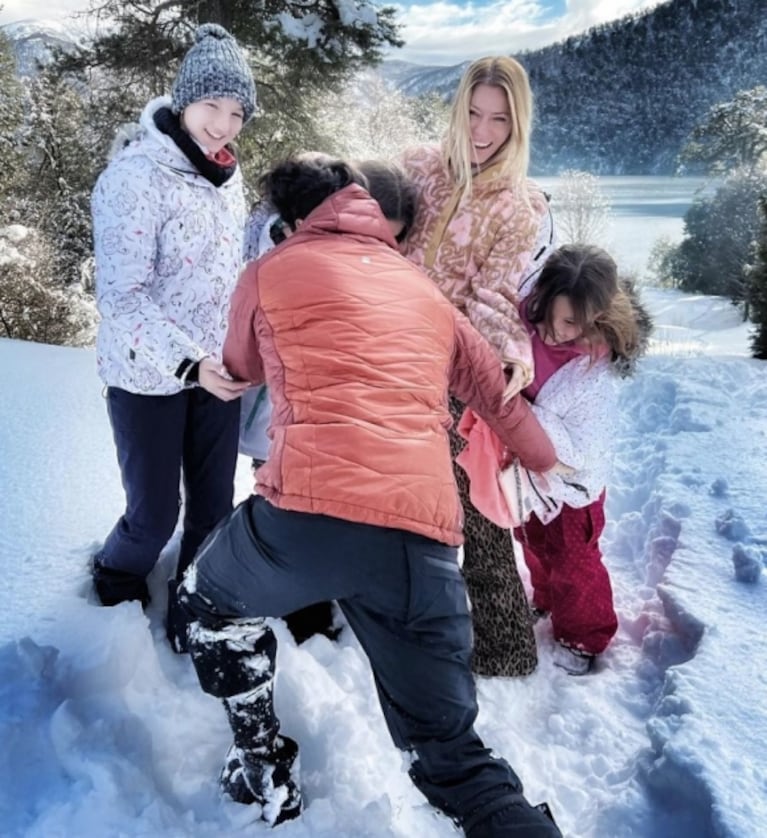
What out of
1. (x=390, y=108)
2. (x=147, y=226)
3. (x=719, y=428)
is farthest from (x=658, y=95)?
(x=147, y=226)

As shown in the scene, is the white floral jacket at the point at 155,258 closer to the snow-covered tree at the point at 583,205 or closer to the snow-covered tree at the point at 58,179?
the snow-covered tree at the point at 58,179

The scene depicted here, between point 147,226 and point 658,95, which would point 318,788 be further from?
point 658,95

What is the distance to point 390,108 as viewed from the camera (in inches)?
882

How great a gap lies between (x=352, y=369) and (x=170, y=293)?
83cm

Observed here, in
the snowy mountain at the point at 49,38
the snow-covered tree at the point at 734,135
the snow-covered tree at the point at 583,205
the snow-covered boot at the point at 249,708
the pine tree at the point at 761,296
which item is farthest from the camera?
the snow-covered tree at the point at 583,205

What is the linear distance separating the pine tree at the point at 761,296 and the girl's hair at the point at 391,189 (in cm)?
850

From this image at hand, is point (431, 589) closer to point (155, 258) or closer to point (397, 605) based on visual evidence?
point (397, 605)

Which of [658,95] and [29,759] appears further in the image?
[658,95]

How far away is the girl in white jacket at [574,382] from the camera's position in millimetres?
2213

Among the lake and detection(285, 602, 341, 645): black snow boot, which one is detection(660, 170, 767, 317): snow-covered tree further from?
detection(285, 602, 341, 645): black snow boot

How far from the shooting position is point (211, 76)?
6.49ft

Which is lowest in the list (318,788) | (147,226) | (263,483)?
(318,788)

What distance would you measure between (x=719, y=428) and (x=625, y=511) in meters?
1.13

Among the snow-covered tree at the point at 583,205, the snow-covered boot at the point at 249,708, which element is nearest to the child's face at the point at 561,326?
the snow-covered boot at the point at 249,708
